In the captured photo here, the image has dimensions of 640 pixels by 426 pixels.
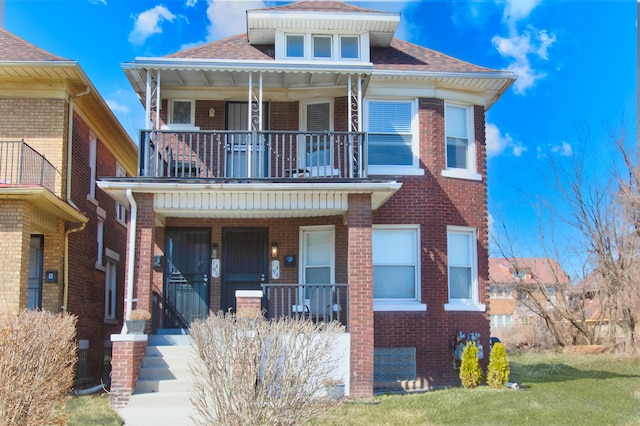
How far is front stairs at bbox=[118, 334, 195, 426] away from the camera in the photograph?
410 inches

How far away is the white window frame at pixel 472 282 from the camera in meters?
14.9

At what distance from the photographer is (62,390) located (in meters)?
8.77

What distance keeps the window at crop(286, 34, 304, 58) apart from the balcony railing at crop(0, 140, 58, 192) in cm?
555

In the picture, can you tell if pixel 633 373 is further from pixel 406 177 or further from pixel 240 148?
pixel 240 148

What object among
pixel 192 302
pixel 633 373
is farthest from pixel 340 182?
pixel 633 373

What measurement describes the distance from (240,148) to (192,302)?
337 cm

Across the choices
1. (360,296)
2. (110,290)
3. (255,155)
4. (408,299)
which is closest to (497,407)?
(360,296)

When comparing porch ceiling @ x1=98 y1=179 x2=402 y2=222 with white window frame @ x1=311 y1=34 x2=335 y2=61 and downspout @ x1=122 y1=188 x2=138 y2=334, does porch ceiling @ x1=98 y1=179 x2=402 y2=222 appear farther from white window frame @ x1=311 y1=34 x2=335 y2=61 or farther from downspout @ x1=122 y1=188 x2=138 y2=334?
white window frame @ x1=311 y1=34 x2=335 y2=61

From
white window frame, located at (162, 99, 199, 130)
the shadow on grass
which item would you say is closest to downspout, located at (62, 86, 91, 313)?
white window frame, located at (162, 99, 199, 130)

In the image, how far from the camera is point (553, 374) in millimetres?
16766

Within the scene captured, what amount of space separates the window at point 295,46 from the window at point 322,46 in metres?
0.29

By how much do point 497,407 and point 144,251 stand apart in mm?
6393

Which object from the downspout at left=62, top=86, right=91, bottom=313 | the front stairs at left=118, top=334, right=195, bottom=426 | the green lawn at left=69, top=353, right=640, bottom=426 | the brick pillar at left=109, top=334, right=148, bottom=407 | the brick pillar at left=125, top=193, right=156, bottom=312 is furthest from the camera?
the downspout at left=62, top=86, right=91, bottom=313

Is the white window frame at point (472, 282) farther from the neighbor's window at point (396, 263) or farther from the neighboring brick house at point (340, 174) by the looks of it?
the neighbor's window at point (396, 263)
